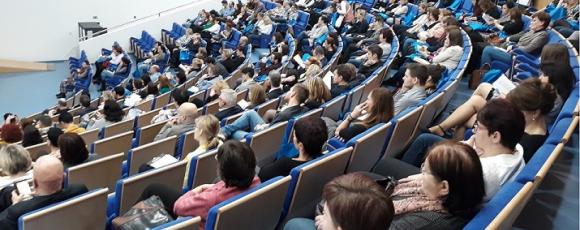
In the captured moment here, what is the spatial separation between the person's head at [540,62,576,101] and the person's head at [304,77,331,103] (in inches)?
66.4

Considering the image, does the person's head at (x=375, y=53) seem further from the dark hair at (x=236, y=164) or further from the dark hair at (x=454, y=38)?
the dark hair at (x=236, y=164)

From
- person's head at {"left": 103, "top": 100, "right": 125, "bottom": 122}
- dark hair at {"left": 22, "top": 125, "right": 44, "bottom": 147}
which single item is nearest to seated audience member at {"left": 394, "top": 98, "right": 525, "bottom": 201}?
dark hair at {"left": 22, "top": 125, "right": 44, "bottom": 147}

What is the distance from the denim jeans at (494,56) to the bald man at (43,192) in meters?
3.94

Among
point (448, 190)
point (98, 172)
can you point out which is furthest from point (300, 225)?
point (98, 172)

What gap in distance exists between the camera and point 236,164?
210 cm

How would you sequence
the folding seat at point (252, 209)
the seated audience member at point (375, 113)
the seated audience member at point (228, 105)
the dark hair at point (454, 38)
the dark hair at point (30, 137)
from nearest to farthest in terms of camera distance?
the folding seat at point (252, 209) < the seated audience member at point (375, 113) < the dark hair at point (30, 137) < the seated audience member at point (228, 105) < the dark hair at point (454, 38)

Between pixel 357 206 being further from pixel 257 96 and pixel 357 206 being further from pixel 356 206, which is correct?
pixel 257 96

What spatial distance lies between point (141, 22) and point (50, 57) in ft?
8.29

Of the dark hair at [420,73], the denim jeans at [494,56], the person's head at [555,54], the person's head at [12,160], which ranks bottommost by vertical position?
the denim jeans at [494,56]

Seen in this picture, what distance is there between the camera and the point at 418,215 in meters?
1.68

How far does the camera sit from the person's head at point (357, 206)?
1322mm

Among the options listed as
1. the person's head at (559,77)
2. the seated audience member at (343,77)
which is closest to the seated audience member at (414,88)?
the person's head at (559,77)

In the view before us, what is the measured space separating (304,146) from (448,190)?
93 centimetres

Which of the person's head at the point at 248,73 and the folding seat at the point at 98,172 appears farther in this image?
the person's head at the point at 248,73
